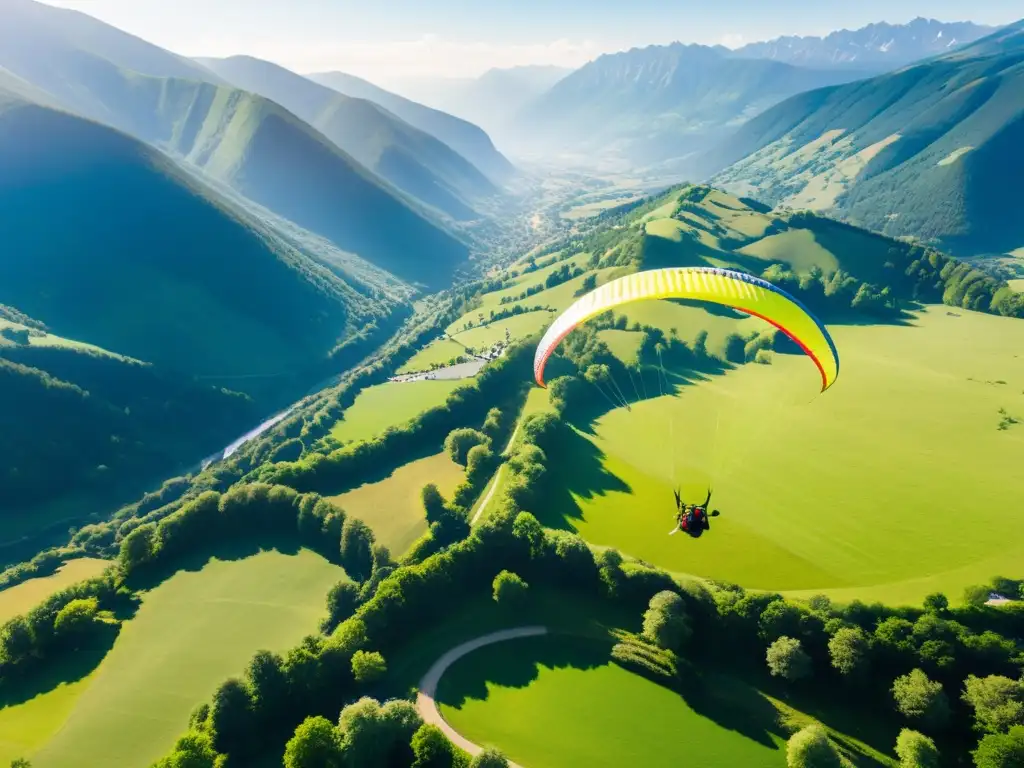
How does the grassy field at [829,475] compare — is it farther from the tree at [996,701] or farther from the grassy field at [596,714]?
the grassy field at [596,714]

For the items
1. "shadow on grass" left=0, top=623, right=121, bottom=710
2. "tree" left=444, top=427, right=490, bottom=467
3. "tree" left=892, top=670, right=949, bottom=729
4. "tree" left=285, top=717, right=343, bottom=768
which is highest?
"tree" left=892, top=670, right=949, bottom=729

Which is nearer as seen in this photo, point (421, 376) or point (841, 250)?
point (421, 376)

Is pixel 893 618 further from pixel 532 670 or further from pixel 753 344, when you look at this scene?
pixel 753 344

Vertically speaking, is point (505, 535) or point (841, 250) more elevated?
point (841, 250)

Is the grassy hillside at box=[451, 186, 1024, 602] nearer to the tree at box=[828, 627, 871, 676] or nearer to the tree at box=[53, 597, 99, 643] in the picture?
the tree at box=[828, 627, 871, 676]

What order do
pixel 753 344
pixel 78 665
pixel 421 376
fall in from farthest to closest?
1. pixel 421 376
2. pixel 753 344
3. pixel 78 665

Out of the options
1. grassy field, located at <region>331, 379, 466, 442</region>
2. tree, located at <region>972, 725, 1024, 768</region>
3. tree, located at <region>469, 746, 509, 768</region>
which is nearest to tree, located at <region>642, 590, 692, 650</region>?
tree, located at <region>469, 746, 509, 768</region>

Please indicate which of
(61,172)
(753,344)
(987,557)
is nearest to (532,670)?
(987,557)
